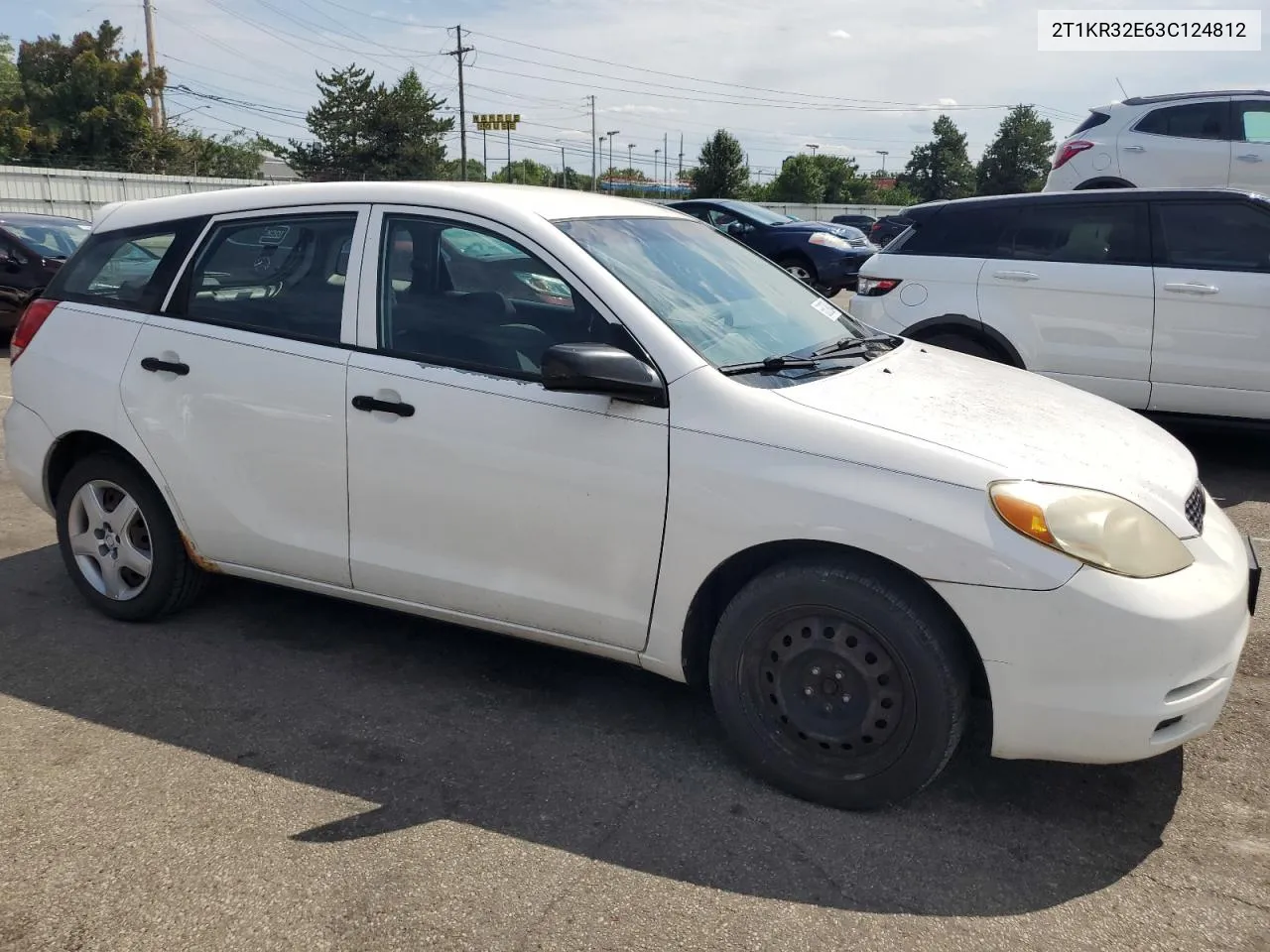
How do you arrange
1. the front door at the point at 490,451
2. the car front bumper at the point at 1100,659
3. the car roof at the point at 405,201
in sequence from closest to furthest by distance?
the car front bumper at the point at 1100,659 → the front door at the point at 490,451 → the car roof at the point at 405,201

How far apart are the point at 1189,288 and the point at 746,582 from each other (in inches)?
191

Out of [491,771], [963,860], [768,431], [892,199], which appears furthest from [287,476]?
[892,199]

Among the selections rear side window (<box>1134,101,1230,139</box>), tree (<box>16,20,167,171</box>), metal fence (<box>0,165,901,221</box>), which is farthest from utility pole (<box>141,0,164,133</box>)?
rear side window (<box>1134,101,1230,139</box>)

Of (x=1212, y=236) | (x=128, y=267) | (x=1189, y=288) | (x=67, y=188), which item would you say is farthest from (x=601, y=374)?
(x=67, y=188)

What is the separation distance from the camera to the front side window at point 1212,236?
673 centimetres

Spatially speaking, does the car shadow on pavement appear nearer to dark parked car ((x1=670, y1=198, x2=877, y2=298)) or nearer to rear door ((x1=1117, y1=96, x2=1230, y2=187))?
rear door ((x1=1117, y1=96, x2=1230, y2=187))

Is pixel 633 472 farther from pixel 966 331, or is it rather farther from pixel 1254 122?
pixel 1254 122

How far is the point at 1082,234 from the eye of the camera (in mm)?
7113

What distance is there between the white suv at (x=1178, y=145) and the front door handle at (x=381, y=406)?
378 inches

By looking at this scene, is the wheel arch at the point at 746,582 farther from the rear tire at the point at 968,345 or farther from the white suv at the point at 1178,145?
the white suv at the point at 1178,145

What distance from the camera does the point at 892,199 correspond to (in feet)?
268

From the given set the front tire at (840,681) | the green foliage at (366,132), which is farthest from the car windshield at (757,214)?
the green foliage at (366,132)

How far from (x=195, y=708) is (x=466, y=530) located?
46.0 inches

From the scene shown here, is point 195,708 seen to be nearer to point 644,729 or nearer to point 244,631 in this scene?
point 244,631
